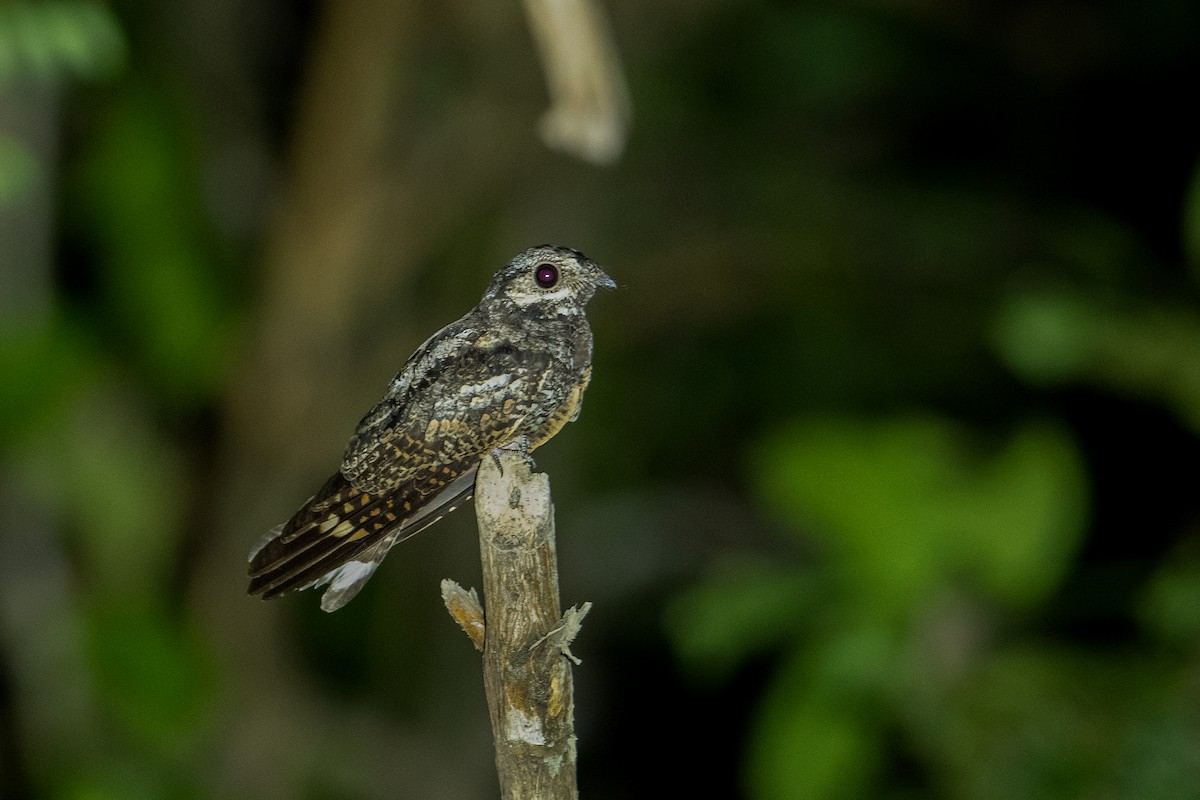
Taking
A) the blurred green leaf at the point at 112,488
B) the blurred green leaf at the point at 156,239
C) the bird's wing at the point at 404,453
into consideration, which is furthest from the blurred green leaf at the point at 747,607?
the blurred green leaf at the point at 112,488

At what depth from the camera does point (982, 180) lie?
27.9ft

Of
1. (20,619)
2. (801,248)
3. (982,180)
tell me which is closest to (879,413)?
(801,248)

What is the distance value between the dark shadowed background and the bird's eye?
49.0 inches

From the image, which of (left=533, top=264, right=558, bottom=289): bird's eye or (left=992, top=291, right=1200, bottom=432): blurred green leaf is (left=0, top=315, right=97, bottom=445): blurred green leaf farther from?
(left=992, top=291, right=1200, bottom=432): blurred green leaf

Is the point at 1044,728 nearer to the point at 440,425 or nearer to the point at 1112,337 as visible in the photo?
the point at 1112,337

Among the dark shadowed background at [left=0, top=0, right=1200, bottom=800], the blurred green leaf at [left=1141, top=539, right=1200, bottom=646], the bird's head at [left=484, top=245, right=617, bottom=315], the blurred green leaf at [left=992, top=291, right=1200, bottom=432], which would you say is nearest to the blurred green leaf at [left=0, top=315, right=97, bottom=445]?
the dark shadowed background at [left=0, top=0, right=1200, bottom=800]

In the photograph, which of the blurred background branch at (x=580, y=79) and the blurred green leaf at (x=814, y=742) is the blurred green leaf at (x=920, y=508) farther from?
the blurred background branch at (x=580, y=79)

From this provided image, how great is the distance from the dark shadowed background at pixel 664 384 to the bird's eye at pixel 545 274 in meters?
1.25

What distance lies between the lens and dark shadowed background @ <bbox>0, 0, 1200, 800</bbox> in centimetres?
494

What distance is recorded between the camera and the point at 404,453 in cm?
291

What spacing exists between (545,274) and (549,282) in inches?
2.4

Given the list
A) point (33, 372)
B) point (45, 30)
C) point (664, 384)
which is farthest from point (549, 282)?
point (664, 384)

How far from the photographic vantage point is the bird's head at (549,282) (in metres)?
2.97

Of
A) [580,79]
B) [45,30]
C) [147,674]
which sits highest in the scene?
[45,30]
